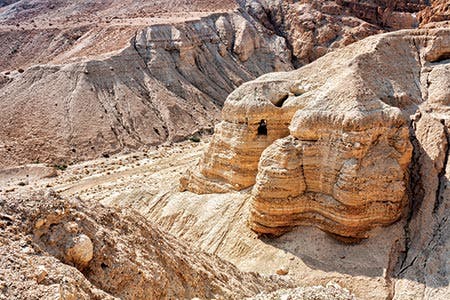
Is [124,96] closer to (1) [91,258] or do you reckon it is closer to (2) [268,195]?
(2) [268,195]

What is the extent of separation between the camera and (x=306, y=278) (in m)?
14.5

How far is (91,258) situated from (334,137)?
9.45 meters

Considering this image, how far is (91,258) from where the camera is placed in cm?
841

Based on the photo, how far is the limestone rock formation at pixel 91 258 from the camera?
6.86 meters

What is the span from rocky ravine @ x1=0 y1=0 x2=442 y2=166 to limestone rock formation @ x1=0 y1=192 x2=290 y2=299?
30254 millimetres

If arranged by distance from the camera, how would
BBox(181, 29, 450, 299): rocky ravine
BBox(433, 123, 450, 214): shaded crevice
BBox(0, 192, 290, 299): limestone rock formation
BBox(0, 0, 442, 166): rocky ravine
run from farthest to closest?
BBox(0, 0, 442, 166): rocky ravine → BBox(433, 123, 450, 214): shaded crevice → BBox(181, 29, 450, 299): rocky ravine → BBox(0, 192, 290, 299): limestone rock formation

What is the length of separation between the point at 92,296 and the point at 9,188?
28285mm

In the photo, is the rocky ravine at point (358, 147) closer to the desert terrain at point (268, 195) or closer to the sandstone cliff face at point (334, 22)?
the desert terrain at point (268, 195)

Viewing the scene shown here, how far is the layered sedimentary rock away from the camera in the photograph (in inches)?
578

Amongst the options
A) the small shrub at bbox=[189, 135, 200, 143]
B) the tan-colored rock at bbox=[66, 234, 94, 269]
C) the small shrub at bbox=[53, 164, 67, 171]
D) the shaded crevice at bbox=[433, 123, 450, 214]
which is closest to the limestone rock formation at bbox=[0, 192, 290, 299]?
the tan-colored rock at bbox=[66, 234, 94, 269]

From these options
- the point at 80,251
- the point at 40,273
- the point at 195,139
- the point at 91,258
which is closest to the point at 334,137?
the point at 91,258

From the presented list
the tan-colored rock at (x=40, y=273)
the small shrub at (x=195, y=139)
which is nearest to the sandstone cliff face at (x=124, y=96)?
the small shrub at (x=195, y=139)

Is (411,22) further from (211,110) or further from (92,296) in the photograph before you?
(92,296)

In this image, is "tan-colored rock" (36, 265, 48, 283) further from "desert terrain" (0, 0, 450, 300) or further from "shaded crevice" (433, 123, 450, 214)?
"shaded crevice" (433, 123, 450, 214)
